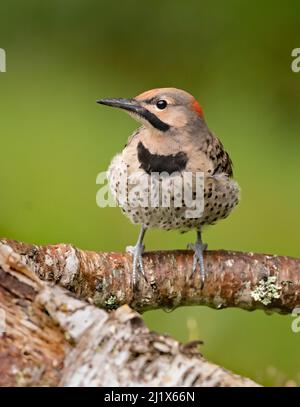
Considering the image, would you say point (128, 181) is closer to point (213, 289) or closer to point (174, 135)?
point (174, 135)

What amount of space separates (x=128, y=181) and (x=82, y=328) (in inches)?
35.3

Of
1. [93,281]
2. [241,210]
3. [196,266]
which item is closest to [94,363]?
[93,281]

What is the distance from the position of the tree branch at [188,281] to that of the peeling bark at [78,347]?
0.55 metres

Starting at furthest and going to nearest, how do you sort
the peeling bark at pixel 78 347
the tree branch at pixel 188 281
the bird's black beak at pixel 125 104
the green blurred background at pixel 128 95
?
the green blurred background at pixel 128 95, the bird's black beak at pixel 125 104, the tree branch at pixel 188 281, the peeling bark at pixel 78 347

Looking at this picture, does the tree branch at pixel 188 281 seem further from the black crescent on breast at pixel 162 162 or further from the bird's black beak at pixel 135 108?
the bird's black beak at pixel 135 108

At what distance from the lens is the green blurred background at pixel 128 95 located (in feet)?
14.2

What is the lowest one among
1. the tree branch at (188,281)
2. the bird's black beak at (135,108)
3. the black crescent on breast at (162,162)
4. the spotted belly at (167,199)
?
the tree branch at (188,281)


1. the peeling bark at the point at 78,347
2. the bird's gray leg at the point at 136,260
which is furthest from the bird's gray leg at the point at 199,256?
the peeling bark at the point at 78,347

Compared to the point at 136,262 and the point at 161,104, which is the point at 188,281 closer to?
the point at 136,262

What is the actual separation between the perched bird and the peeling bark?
69 cm

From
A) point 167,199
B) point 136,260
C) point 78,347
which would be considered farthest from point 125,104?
point 78,347

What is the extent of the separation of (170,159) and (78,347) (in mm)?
947

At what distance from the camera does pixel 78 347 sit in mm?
1872

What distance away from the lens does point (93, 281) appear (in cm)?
254
